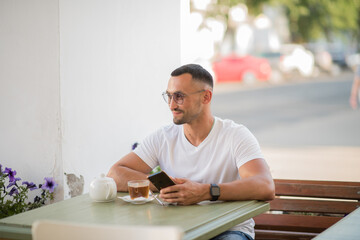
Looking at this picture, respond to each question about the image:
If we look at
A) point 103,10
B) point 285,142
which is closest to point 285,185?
point 103,10

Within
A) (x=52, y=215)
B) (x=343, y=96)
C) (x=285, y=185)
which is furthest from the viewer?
(x=343, y=96)

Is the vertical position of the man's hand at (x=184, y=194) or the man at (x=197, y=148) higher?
the man at (x=197, y=148)

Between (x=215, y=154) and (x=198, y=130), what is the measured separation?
170 millimetres

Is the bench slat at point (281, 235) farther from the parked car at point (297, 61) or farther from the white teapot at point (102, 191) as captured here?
Result: the parked car at point (297, 61)

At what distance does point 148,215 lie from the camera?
8.98 ft

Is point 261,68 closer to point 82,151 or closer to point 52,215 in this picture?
point 82,151

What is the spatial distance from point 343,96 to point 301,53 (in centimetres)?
717

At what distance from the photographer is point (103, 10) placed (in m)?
4.51

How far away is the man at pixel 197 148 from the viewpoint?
3.19 metres

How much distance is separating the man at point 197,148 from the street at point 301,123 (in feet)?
11.2

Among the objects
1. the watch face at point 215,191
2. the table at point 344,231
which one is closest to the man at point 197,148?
the watch face at point 215,191

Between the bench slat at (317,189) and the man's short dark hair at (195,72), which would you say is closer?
the man's short dark hair at (195,72)

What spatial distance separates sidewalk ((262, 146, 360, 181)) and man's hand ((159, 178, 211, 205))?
387 cm

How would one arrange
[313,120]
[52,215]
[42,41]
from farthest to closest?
[313,120] → [42,41] → [52,215]
